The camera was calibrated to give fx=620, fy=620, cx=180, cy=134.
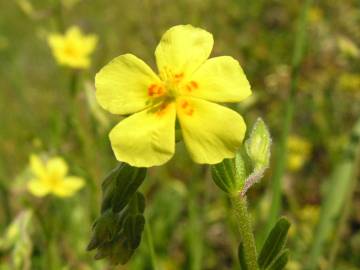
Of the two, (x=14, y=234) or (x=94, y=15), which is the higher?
(x=14, y=234)

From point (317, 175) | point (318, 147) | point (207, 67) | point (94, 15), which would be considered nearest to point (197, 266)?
point (207, 67)

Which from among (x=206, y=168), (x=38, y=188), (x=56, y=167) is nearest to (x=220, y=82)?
(x=38, y=188)

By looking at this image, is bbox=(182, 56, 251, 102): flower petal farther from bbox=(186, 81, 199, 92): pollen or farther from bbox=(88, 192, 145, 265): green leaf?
bbox=(88, 192, 145, 265): green leaf

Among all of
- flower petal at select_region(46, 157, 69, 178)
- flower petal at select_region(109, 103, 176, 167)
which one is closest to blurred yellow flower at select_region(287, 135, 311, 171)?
flower petal at select_region(46, 157, 69, 178)

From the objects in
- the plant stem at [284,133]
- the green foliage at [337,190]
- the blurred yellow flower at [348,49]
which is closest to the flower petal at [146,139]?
the plant stem at [284,133]

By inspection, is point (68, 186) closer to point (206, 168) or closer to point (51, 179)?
point (51, 179)

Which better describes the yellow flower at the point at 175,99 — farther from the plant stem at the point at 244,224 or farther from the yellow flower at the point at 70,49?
the yellow flower at the point at 70,49

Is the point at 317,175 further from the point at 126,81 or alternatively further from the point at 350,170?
the point at 126,81
